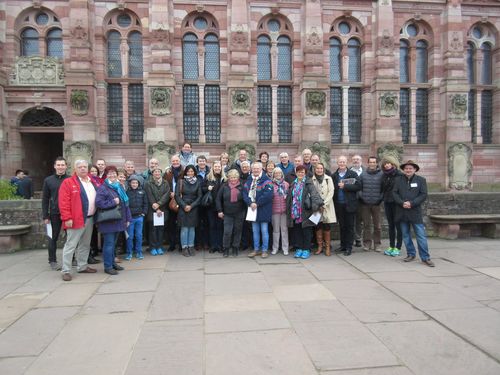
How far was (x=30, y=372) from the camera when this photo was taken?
312 centimetres

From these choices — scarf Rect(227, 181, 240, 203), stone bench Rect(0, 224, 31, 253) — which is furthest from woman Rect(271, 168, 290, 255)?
stone bench Rect(0, 224, 31, 253)

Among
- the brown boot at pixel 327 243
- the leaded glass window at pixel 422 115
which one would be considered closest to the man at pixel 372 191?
the brown boot at pixel 327 243

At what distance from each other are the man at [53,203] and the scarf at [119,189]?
83 cm

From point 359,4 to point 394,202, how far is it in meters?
13.6

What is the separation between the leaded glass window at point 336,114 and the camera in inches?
701

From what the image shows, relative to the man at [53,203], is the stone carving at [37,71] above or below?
above

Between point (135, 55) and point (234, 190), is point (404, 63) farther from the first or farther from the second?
Answer: point (234, 190)

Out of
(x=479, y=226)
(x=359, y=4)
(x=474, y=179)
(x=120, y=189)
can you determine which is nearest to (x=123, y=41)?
(x=359, y=4)

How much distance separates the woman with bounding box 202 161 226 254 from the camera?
7.76 metres

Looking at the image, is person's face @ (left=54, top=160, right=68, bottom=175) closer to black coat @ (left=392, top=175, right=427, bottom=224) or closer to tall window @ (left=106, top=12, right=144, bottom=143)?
black coat @ (left=392, top=175, right=427, bottom=224)

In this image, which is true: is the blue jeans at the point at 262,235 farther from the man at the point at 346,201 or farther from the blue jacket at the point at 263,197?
the man at the point at 346,201

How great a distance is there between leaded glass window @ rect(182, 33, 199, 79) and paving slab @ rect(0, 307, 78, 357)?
14.1 metres

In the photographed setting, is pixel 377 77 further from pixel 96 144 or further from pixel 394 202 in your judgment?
pixel 96 144

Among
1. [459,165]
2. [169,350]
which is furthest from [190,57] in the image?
[169,350]
